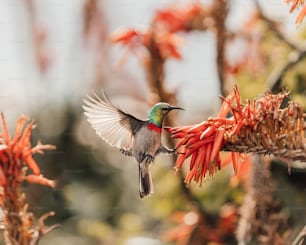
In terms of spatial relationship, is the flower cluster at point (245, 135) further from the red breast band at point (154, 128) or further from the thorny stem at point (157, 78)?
the thorny stem at point (157, 78)

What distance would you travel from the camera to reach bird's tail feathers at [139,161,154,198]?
153 centimetres

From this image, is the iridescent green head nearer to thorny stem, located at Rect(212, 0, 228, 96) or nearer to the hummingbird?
the hummingbird

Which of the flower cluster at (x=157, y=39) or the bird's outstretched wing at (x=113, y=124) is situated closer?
the bird's outstretched wing at (x=113, y=124)

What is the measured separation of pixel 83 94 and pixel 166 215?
2.33 ft

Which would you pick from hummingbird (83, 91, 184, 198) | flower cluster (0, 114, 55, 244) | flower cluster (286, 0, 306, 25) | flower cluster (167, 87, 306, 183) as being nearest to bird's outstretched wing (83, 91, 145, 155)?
hummingbird (83, 91, 184, 198)

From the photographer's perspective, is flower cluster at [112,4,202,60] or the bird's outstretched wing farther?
flower cluster at [112,4,202,60]

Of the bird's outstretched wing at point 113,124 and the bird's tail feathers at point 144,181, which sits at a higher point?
the bird's outstretched wing at point 113,124

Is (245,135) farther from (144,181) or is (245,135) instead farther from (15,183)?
(15,183)

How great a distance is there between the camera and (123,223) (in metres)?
2.82

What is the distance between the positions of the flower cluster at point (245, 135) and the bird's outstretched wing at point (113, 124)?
0.30 m

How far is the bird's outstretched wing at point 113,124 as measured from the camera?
1.58 m

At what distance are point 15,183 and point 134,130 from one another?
23 cm

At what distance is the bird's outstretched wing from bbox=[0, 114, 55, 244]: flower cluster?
0.37 ft

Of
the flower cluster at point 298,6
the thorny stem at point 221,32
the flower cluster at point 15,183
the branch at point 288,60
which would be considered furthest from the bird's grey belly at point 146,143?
the thorny stem at point 221,32
